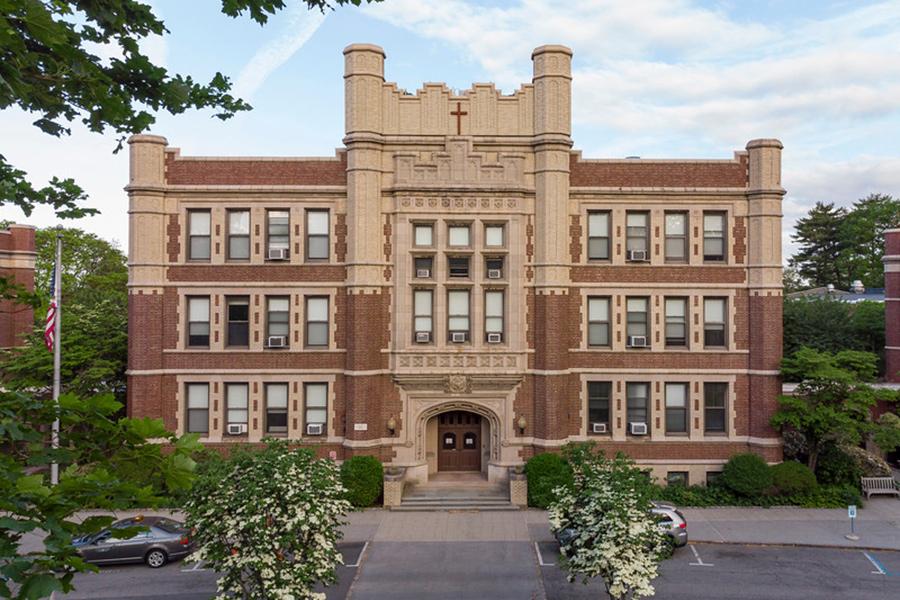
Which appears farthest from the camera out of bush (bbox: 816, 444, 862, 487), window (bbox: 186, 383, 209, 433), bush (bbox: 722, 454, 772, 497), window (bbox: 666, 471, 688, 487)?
window (bbox: 186, 383, 209, 433)

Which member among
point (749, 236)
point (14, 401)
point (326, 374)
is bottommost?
point (326, 374)

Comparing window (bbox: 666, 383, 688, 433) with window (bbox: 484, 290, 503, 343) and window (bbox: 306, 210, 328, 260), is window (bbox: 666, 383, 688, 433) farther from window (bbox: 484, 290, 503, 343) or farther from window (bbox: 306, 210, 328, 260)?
window (bbox: 306, 210, 328, 260)

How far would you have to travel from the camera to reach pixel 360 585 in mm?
17078

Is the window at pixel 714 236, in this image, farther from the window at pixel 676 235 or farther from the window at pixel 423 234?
the window at pixel 423 234

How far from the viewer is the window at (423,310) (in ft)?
81.9

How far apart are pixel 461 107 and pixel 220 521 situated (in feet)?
58.7

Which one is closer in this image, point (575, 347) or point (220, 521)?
point (220, 521)

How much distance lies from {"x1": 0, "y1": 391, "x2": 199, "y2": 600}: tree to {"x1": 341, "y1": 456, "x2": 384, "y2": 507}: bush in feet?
61.1

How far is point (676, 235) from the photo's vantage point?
83.3 feet

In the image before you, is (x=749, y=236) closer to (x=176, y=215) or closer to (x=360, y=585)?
(x=360, y=585)

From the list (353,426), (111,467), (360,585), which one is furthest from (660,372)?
(111,467)

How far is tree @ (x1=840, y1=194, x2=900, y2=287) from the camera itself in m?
66.9

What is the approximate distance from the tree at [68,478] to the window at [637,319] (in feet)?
72.7

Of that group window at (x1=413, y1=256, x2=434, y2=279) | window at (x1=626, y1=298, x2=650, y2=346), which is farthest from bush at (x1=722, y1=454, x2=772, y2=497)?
window at (x1=413, y1=256, x2=434, y2=279)
